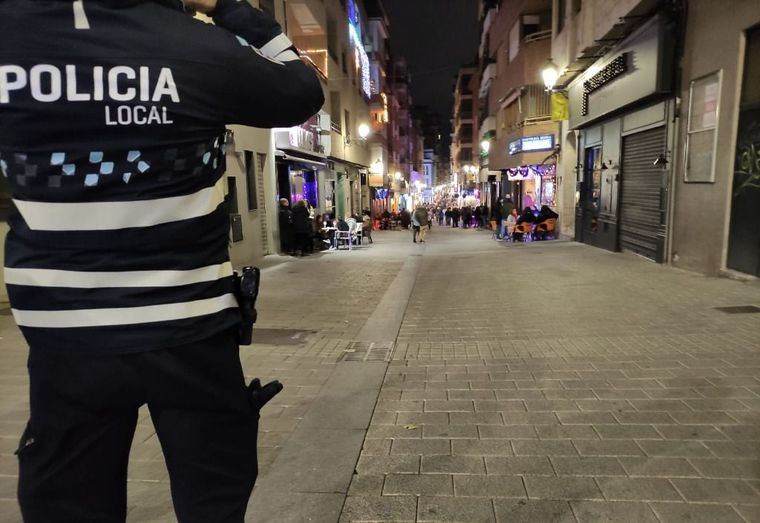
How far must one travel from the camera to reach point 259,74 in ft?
4.80

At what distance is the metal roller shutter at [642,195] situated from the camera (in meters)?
10.7

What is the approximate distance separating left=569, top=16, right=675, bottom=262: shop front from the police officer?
1060cm

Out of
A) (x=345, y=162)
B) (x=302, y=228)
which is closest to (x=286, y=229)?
(x=302, y=228)

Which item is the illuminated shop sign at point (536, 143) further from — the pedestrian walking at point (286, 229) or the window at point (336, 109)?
the pedestrian walking at point (286, 229)

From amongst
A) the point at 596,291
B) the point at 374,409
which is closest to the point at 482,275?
the point at 596,291

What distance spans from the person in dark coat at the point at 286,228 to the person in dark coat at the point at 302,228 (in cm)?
22

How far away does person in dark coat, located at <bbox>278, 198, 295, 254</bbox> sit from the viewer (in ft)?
52.0

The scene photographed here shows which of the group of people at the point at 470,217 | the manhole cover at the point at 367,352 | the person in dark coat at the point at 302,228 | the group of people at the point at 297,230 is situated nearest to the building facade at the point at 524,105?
the group of people at the point at 470,217

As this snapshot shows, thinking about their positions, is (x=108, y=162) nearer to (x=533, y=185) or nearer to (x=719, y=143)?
(x=719, y=143)

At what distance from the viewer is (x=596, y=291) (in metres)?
7.95

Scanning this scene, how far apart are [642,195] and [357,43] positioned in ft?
73.0

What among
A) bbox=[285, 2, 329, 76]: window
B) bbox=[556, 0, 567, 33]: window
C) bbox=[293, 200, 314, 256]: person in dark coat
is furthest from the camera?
bbox=[285, 2, 329, 76]: window

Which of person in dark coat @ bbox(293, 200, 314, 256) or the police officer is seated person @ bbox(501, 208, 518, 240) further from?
the police officer

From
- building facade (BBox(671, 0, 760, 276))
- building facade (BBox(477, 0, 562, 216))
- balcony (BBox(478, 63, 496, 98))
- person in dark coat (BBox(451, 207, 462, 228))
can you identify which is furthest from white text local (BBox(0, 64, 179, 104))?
person in dark coat (BBox(451, 207, 462, 228))
